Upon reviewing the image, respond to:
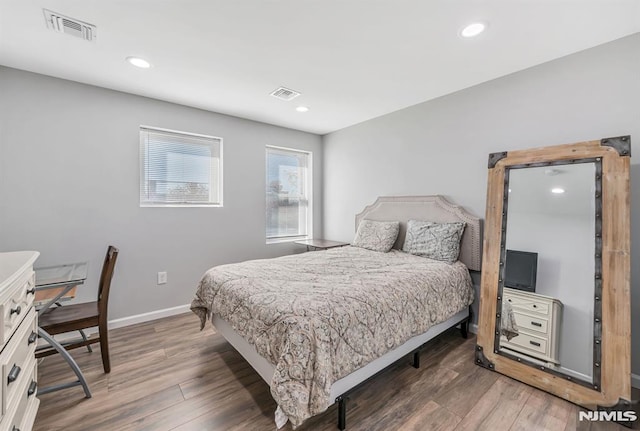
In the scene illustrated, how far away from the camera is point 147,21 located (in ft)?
5.78

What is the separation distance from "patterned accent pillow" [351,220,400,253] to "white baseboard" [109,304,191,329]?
2.31m

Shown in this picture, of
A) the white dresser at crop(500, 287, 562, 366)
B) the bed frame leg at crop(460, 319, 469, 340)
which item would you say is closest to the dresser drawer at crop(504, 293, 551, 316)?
the white dresser at crop(500, 287, 562, 366)

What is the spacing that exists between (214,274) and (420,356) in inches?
76.1

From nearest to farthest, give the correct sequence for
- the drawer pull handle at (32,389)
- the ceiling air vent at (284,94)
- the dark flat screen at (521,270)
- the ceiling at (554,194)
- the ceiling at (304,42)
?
1. the drawer pull handle at (32,389)
2. the ceiling at (304,42)
3. the ceiling at (554,194)
4. the dark flat screen at (521,270)
5. the ceiling air vent at (284,94)

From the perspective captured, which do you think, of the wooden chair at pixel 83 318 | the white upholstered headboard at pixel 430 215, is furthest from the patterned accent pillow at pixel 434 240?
the wooden chair at pixel 83 318

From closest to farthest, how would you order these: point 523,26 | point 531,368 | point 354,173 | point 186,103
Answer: point 523,26 → point 531,368 → point 186,103 → point 354,173

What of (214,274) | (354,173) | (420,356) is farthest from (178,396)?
(354,173)

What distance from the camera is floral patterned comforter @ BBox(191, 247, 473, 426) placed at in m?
1.34

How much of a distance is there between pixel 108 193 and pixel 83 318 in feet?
4.58

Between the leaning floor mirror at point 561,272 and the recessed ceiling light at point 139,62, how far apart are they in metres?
3.14

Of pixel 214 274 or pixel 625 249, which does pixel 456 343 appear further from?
pixel 214 274

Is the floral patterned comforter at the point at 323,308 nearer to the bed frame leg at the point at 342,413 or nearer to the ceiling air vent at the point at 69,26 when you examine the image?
the bed frame leg at the point at 342,413

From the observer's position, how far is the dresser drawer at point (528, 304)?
2.03 meters

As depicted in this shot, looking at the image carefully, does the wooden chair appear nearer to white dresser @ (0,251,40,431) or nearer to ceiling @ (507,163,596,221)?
white dresser @ (0,251,40,431)
